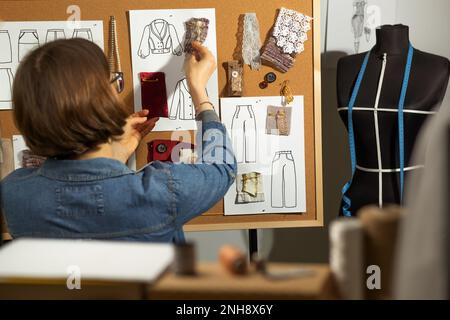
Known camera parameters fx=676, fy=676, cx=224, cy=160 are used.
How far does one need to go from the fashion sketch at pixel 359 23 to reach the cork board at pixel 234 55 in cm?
25

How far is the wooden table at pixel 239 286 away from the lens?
0.74 metres

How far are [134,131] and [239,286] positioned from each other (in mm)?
867

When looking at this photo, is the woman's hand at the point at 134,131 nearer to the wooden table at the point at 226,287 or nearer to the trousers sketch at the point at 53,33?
the trousers sketch at the point at 53,33

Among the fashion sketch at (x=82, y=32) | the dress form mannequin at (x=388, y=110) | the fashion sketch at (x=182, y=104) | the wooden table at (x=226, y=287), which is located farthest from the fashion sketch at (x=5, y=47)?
the wooden table at (x=226, y=287)

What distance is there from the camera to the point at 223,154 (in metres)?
1.09

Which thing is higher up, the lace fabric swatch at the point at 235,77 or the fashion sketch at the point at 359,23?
the fashion sketch at the point at 359,23

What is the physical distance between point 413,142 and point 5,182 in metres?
0.93

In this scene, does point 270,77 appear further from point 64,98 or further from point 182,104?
point 64,98

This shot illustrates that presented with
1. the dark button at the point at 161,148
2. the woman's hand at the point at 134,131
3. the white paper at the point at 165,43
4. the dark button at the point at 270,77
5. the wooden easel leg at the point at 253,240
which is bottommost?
the wooden easel leg at the point at 253,240

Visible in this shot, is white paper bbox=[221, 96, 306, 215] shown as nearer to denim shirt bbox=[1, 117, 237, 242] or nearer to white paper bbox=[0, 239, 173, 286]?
denim shirt bbox=[1, 117, 237, 242]

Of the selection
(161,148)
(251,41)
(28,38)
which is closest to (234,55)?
(251,41)

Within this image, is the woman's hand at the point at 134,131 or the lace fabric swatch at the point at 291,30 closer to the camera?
the woman's hand at the point at 134,131

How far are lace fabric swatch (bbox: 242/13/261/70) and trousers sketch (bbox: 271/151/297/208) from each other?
0.82ft

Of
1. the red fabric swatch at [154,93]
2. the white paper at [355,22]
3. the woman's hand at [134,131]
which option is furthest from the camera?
the white paper at [355,22]
